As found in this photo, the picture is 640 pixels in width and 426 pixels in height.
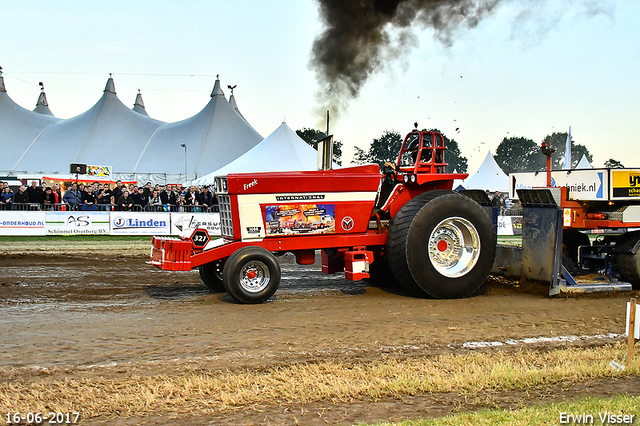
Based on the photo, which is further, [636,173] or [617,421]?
[636,173]

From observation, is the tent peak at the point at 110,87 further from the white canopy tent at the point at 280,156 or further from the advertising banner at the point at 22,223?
the advertising banner at the point at 22,223

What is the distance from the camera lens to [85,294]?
26.3ft

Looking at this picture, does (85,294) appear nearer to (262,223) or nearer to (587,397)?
(262,223)

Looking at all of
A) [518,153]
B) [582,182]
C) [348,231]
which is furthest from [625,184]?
[518,153]

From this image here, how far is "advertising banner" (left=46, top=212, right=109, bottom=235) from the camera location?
1856 cm

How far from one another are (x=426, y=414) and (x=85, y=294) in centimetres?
573

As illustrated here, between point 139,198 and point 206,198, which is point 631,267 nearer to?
point 206,198

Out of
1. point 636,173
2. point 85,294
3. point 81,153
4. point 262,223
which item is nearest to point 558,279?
point 636,173

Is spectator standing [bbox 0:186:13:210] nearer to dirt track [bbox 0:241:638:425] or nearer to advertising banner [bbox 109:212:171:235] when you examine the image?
advertising banner [bbox 109:212:171:235]

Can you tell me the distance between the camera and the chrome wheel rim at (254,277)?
7.15 meters

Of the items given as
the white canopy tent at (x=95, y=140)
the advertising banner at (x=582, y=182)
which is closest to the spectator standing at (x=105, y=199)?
the advertising banner at (x=582, y=182)

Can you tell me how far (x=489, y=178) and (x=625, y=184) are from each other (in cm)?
2819

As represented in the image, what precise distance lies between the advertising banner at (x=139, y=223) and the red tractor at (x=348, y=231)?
1209cm

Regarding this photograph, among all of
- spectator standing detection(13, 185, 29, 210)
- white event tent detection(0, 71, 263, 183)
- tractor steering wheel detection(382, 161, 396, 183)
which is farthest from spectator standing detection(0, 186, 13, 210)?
white event tent detection(0, 71, 263, 183)
